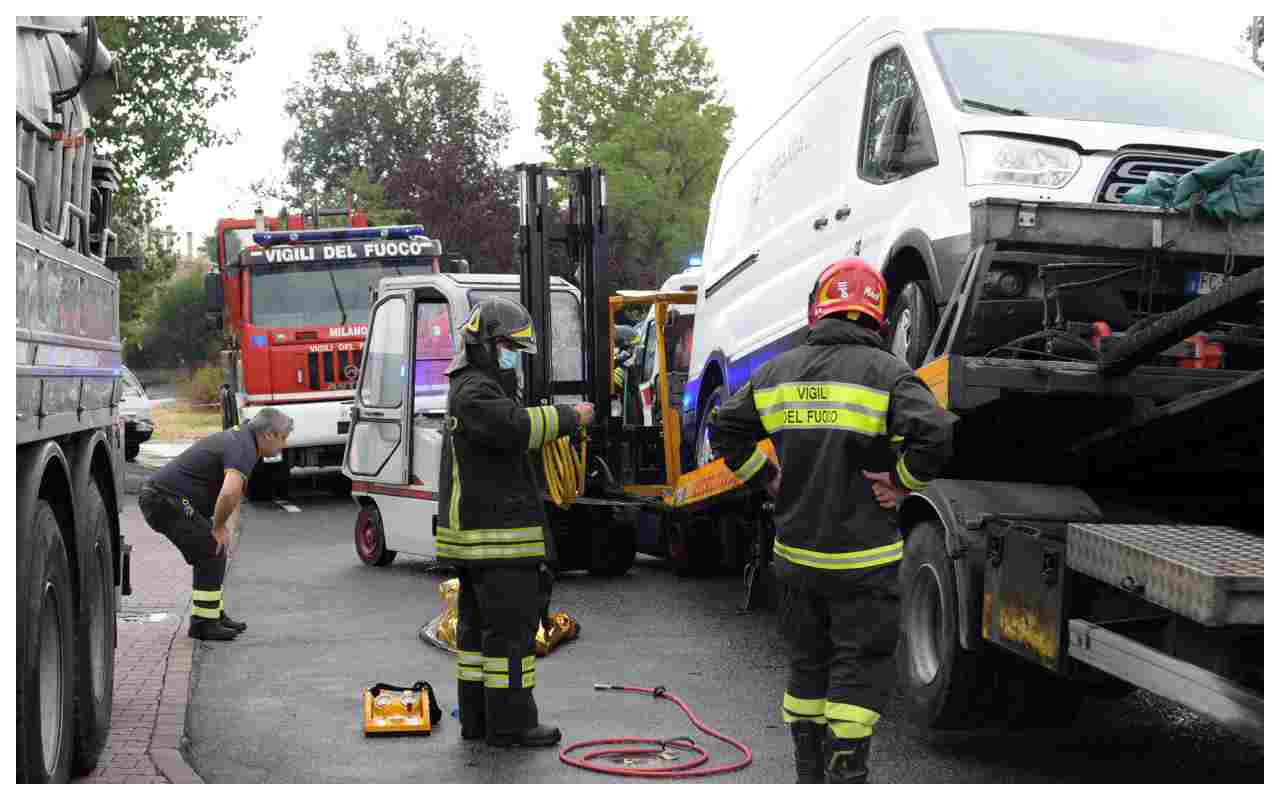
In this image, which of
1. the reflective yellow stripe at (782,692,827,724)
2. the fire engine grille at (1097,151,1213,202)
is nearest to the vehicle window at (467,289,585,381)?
the fire engine grille at (1097,151,1213,202)

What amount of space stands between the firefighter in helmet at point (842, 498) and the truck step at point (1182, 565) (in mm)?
540

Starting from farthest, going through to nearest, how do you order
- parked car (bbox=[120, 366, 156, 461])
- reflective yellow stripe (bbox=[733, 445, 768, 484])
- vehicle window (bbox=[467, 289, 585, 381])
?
parked car (bbox=[120, 366, 156, 461]), vehicle window (bbox=[467, 289, 585, 381]), reflective yellow stripe (bbox=[733, 445, 768, 484])

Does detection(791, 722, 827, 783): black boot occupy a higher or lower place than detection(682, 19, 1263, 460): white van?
lower

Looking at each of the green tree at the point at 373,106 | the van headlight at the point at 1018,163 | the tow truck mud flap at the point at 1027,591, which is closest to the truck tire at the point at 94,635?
the tow truck mud flap at the point at 1027,591

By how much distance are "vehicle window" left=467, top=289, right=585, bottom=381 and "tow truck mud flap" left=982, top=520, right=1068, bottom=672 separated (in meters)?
6.63

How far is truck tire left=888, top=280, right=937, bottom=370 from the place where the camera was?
684 cm

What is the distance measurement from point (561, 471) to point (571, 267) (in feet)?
4.82

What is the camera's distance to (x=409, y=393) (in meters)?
12.2

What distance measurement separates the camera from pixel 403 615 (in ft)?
33.6

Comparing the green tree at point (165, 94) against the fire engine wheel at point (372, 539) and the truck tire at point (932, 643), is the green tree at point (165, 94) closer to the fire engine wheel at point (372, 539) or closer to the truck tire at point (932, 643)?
the fire engine wheel at point (372, 539)

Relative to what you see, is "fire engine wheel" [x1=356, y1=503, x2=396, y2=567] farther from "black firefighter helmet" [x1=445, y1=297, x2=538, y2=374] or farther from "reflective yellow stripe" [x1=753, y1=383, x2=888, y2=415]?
"reflective yellow stripe" [x1=753, y1=383, x2=888, y2=415]

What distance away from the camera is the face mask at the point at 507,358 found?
669 centimetres
